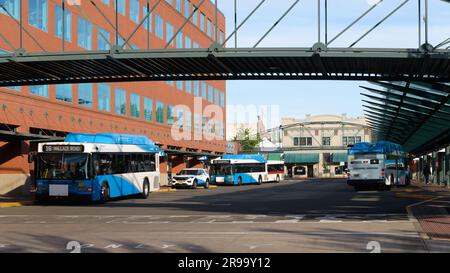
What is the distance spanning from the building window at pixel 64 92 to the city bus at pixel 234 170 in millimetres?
21894

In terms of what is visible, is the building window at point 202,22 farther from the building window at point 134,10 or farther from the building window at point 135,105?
the building window at point 135,105

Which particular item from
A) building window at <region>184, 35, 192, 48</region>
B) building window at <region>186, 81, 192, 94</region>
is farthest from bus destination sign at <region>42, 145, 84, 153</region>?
building window at <region>186, 81, 192, 94</region>

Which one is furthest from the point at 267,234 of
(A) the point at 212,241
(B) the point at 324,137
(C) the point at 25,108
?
(B) the point at 324,137

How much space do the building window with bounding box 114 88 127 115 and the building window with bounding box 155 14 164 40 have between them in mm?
9722

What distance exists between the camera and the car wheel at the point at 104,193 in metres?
29.7

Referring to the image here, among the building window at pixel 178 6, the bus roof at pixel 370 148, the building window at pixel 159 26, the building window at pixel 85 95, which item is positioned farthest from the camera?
the building window at pixel 178 6

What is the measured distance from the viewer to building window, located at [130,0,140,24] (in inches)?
2234

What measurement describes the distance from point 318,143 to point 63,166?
91.7 m

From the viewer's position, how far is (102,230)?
16.7 metres

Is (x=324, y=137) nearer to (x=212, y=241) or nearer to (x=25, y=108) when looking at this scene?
(x=25, y=108)

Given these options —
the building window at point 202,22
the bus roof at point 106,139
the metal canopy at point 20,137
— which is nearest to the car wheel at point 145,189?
the bus roof at point 106,139

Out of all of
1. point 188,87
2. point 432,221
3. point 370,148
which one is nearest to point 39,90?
point 370,148

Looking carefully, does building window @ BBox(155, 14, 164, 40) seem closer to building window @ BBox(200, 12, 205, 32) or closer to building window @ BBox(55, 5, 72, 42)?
building window @ BBox(200, 12, 205, 32)
